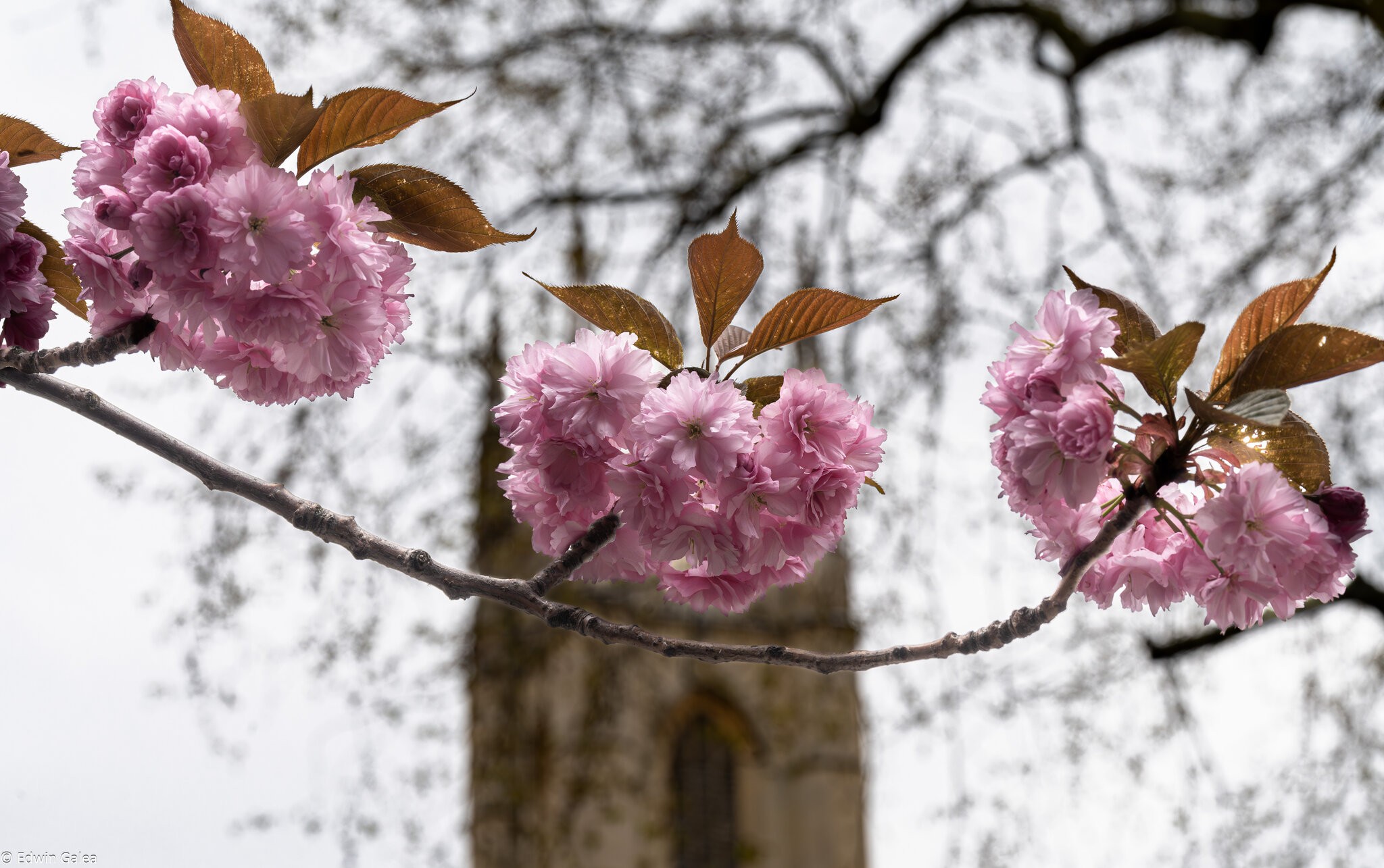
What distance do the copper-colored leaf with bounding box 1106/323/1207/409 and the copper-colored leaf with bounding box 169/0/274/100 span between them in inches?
26.6

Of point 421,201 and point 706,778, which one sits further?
point 706,778

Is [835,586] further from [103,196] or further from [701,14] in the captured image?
[103,196]

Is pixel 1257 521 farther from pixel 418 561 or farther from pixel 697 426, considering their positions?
pixel 418 561

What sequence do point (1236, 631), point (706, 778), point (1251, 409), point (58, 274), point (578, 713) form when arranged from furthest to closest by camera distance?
point (706, 778) < point (578, 713) < point (1236, 631) < point (58, 274) < point (1251, 409)

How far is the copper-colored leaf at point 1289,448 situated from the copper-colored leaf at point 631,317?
410 mm

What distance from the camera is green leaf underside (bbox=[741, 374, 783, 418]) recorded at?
880mm

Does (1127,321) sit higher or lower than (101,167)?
lower

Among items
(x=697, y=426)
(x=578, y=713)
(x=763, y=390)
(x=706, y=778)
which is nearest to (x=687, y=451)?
(x=697, y=426)

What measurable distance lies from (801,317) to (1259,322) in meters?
0.34

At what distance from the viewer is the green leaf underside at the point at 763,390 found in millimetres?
880

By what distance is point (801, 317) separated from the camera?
0.89 metres

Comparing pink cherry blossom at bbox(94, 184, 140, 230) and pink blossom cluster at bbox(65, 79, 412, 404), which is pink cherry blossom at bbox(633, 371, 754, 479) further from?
pink cherry blossom at bbox(94, 184, 140, 230)

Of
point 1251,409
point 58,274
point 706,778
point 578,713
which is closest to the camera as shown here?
point 1251,409

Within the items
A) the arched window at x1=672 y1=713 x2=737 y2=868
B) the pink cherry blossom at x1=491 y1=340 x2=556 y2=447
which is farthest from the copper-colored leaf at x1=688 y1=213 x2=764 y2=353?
the arched window at x1=672 y1=713 x2=737 y2=868
